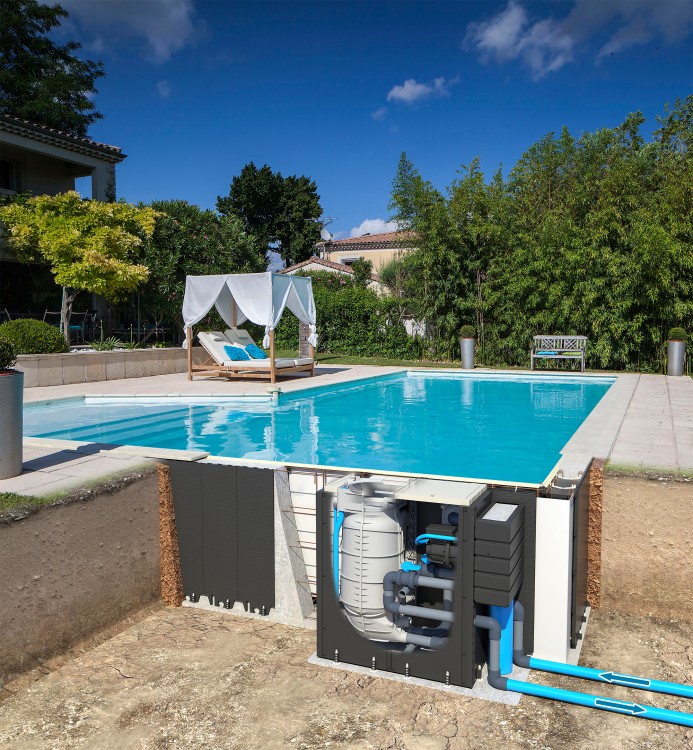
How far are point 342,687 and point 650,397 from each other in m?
7.15

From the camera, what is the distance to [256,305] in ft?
39.0

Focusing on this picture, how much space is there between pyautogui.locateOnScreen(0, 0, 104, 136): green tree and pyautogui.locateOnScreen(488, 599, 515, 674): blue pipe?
80.9 feet

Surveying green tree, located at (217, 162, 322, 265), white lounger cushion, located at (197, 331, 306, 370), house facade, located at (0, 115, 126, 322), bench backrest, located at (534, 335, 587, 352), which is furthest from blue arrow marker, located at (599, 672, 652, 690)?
green tree, located at (217, 162, 322, 265)

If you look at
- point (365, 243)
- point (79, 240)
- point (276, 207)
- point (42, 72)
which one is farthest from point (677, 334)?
point (276, 207)

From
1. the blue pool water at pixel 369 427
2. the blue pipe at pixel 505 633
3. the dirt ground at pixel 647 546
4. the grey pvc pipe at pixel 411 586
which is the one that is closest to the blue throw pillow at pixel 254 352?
the blue pool water at pixel 369 427

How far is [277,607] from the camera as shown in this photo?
13.2ft

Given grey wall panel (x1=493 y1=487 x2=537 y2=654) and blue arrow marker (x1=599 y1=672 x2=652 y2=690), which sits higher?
grey wall panel (x1=493 y1=487 x2=537 y2=654)

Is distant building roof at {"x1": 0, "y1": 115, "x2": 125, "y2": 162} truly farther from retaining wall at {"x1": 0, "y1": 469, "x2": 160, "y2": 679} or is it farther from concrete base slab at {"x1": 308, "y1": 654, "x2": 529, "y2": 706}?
concrete base slab at {"x1": 308, "y1": 654, "x2": 529, "y2": 706}

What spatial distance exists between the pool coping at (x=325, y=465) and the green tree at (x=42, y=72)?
56.6ft

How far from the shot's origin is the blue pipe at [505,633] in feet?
10.7

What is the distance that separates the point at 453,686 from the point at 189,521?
6.29ft

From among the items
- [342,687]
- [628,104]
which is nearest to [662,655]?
[342,687]

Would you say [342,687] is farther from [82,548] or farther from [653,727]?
[82,548]

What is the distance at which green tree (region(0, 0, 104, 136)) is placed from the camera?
23344 millimetres
